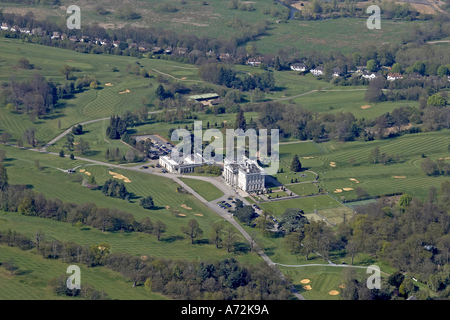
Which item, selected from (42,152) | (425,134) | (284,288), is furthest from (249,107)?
(284,288)

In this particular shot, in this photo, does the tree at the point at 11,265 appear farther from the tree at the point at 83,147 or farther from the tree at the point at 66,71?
the tree at the point at 66,71

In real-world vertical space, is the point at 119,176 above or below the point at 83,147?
below

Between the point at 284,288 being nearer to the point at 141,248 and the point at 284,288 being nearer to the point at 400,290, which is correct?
the point at 400,290

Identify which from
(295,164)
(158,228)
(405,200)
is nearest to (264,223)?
(158,228)

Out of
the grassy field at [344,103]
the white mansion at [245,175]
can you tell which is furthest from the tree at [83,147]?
the grassy field at [344,103]

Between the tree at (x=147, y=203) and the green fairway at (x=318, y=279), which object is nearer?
the green fairway at (x=318, y=279)

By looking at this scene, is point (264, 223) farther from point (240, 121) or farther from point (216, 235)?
point (240, 121)
